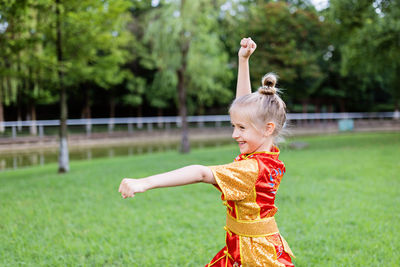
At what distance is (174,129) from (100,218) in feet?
56.8

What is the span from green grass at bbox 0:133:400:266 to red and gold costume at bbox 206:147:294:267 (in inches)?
56.3

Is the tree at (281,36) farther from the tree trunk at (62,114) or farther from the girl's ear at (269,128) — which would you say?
the girl's ear at (269,128)

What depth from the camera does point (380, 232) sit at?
11.8 feet

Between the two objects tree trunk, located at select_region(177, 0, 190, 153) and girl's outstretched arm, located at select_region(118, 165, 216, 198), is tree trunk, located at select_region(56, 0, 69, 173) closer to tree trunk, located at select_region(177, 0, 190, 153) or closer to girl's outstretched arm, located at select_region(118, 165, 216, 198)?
tree trunk, located at select_region(177, 0, 190, 153)

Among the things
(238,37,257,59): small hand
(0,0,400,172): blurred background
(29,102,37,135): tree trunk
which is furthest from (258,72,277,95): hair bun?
(29,102,37,135): tree trunk

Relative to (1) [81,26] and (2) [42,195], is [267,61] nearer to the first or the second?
(1) [81,26]

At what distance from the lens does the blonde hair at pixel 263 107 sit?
148 centimetres

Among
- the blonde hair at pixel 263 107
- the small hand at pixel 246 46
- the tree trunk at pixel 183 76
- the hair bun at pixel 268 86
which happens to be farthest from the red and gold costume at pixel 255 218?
the tree trunk at pixel 183 76

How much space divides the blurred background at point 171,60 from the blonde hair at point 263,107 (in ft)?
9.13

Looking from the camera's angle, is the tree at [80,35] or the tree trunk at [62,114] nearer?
the tree at [80,35]

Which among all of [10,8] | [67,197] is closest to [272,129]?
[67,197]

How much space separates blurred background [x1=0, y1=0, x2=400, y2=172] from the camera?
7.82 metres

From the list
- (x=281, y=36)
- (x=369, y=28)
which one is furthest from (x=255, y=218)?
(x=281, y=36)

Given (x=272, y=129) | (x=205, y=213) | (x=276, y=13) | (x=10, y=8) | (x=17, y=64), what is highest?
(x=276, y=13)
